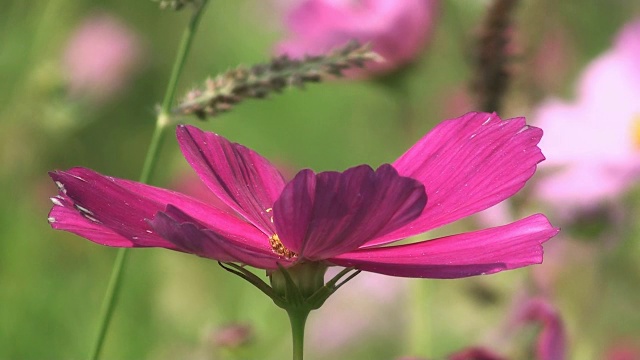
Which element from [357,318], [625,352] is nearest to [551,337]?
[625,352]

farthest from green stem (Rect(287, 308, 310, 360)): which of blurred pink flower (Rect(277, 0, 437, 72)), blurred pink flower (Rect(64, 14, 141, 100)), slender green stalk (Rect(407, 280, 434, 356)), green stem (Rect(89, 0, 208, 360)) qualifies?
blurred pink flower (Rect(64, 14, 141, 100))

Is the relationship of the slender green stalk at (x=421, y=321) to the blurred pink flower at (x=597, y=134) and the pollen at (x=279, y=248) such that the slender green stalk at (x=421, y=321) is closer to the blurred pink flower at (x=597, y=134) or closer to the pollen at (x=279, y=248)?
the blurred pink flower at (x=597, y=134)

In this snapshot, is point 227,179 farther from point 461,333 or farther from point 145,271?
point 461,333

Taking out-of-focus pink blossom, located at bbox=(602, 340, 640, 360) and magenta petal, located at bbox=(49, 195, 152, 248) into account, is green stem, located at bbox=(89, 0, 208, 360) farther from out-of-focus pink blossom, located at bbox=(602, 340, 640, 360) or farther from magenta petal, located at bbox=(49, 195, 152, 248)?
out-of-focus pink blossom, located at bbox=(602, 340, 640, 360)

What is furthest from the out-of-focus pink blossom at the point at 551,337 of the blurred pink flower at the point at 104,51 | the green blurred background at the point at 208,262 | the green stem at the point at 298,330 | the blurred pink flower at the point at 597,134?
the blurred pink flower at the point at 104,51

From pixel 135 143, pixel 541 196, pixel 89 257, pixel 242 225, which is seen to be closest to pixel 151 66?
pixel 135 143

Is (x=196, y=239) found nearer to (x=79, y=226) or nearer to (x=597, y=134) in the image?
(x=79, y=226)
